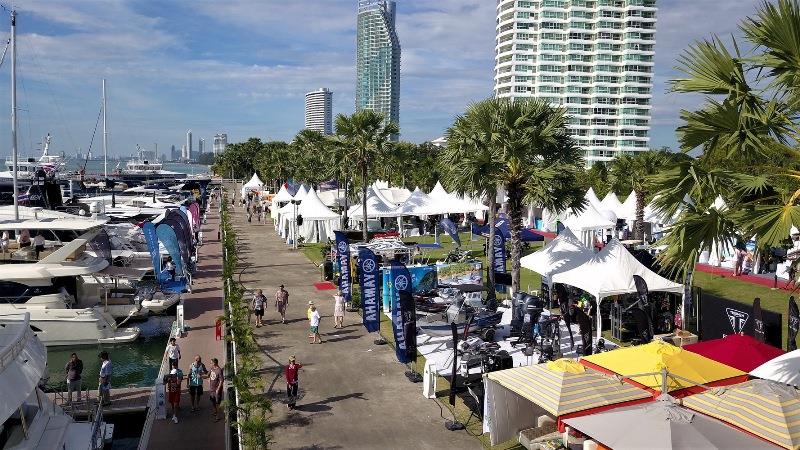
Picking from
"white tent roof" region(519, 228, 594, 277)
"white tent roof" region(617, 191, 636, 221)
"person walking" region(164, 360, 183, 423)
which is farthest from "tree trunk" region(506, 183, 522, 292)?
"white tent roof" region(617, 191, 636, 221)

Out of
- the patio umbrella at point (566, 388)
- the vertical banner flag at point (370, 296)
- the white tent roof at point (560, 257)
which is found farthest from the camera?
the white tent roof at point (560, 257)

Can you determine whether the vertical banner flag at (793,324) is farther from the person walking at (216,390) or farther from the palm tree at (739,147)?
the person walking at (216,390)

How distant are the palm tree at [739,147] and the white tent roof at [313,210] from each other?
97.4ft

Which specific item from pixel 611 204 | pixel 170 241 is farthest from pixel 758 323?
pixel 611 204

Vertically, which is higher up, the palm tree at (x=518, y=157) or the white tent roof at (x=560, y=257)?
the palm tree at (x=518, y=157)

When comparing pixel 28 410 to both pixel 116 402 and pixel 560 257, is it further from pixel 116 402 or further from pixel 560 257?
pixel 560 257

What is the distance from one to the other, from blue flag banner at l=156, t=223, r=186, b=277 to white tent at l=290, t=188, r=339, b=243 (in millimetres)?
11920

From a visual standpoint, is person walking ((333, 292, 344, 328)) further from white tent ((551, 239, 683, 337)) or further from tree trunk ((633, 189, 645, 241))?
tree trunk ((633, 189, 645, 241))

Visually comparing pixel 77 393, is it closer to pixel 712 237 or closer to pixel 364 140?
pixel 712 237

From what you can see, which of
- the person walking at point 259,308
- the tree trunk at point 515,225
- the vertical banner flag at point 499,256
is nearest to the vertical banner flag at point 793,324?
the tree trunk at point 515,225

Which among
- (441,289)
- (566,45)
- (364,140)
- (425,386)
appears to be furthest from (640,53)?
(425,386)

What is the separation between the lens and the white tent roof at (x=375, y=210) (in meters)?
36.6

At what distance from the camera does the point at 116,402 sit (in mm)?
13867

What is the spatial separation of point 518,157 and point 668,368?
911 centimetres
